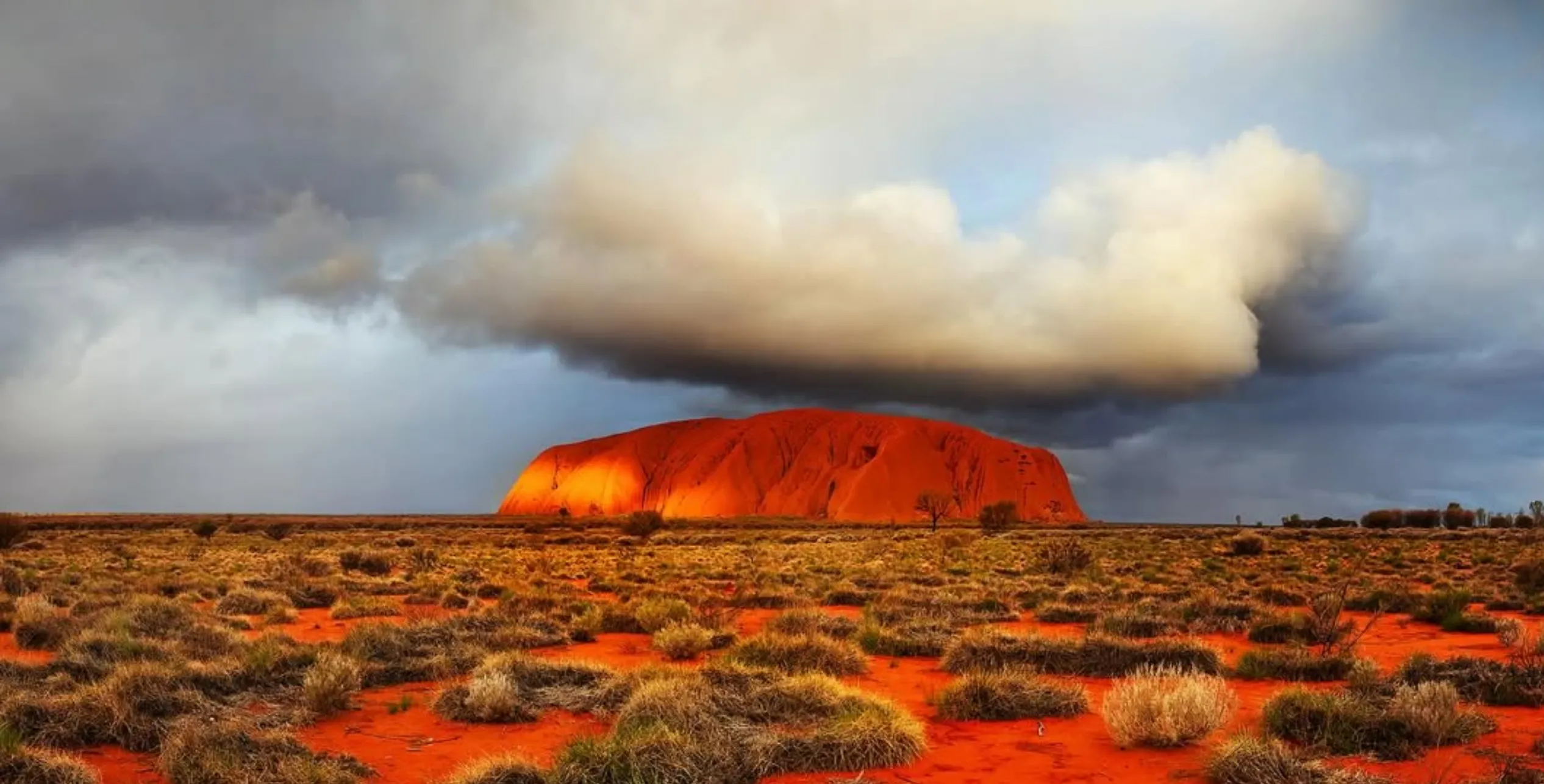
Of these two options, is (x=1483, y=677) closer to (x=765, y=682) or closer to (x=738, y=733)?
(x=765, y=682)

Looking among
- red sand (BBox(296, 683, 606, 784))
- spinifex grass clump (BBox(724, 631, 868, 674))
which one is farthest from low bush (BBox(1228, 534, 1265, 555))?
red sand (BBox(296, 683, 606, 784))

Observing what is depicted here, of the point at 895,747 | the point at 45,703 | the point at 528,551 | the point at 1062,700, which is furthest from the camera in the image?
the point at 528,551

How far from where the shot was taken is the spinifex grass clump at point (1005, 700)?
9.66 m

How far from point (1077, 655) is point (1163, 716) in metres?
4.53

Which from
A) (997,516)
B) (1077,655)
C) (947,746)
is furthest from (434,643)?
(997,516)

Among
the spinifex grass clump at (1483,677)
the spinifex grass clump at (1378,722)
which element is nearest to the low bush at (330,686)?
the spinifex grass clump at (1378,722)

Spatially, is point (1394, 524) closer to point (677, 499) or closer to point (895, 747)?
point (677, 499)

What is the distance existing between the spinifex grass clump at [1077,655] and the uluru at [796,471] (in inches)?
4347

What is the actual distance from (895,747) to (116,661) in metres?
10.4

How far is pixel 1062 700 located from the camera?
32.0 feet

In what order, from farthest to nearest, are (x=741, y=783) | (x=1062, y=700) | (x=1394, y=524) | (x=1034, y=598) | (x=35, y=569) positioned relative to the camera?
1. (x=1394, y=524)
2. (x=35, y=569)
3. (x=1034, y=598)
4. (x=1062, y=700)
5. (x=741, y=783)

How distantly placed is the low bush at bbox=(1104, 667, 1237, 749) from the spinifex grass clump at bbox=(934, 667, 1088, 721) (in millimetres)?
1160

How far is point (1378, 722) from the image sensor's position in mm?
8164

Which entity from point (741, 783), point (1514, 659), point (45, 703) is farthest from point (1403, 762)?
point (45, 703)
